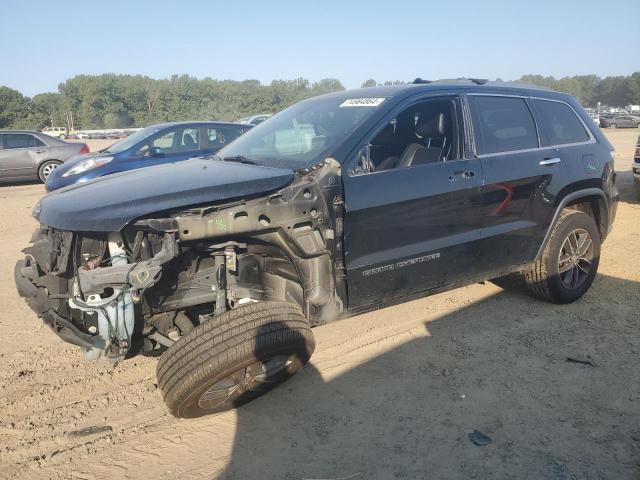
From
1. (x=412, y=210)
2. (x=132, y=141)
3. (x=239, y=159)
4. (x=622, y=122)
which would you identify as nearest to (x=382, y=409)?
(x=412, y=210)

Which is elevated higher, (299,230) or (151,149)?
(151,149)

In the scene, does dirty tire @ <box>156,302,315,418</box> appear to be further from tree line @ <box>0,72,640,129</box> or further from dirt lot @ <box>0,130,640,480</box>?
tree line @ <box>0,72,640,129</box>

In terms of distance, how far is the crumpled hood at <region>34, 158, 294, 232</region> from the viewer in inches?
102

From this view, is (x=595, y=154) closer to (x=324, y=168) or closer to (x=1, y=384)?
(x=324, y=168)

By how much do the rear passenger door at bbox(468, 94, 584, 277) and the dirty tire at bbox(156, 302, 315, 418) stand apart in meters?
1.74

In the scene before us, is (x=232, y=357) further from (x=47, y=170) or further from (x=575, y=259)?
(x=47, y=170)

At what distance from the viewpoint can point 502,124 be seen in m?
4.02

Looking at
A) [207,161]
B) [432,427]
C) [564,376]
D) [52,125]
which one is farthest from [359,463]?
[52,125]

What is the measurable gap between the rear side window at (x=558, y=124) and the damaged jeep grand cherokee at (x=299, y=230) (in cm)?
2

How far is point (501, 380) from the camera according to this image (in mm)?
3283

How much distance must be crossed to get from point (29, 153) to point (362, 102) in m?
12.2

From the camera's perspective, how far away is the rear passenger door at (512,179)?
12.5ft

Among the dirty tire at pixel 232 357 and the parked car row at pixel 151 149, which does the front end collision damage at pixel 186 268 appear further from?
the parked car row at pixel 151 149

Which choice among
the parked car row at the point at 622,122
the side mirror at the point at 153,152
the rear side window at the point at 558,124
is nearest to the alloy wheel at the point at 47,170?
the side mirror at the point at 153,152
